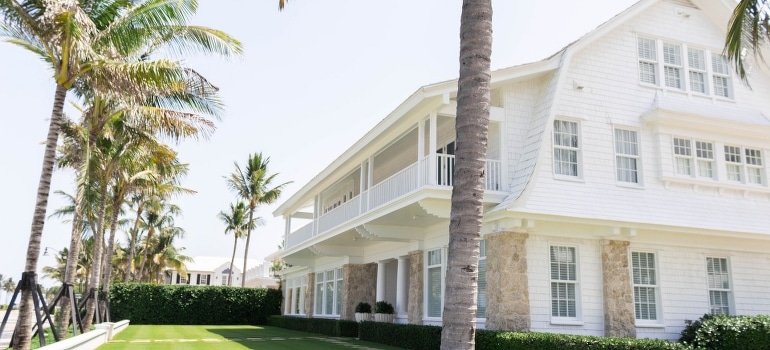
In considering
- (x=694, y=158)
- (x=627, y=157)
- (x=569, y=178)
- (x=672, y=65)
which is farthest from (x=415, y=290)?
(x=672, y=65)

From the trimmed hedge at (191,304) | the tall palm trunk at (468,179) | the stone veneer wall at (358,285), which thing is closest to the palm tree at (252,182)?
the trimmed hedge at (191,304)

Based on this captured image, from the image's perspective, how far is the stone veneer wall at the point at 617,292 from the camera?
1498cm

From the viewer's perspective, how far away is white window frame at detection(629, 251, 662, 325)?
15.6 meters

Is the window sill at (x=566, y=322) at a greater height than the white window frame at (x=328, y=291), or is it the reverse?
the white window frame at (x=328, y=291)

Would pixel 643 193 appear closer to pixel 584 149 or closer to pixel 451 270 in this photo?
pixel 584 149

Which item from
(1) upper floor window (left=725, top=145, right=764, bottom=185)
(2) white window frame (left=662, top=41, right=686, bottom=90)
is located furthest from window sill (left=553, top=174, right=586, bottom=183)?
(1) upper floor window (left=725, top=145, right=764, bottom=185)

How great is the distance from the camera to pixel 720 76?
17.9 meters

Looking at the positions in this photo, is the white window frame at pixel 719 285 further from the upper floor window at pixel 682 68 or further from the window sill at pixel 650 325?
the upper floor window at pixel 682 68

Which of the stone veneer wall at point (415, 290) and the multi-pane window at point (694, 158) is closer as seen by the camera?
the multi-pane window at point (694, 158)

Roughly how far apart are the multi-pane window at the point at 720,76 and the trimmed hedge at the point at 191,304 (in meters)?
28.6

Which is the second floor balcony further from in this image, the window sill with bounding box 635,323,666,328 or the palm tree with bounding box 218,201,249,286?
the palm tree with bounding box 218,201,249,286

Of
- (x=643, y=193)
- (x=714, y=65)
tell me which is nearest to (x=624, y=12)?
(x=714, y=65)

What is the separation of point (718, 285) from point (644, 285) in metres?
2.51

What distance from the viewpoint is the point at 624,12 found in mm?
16750
